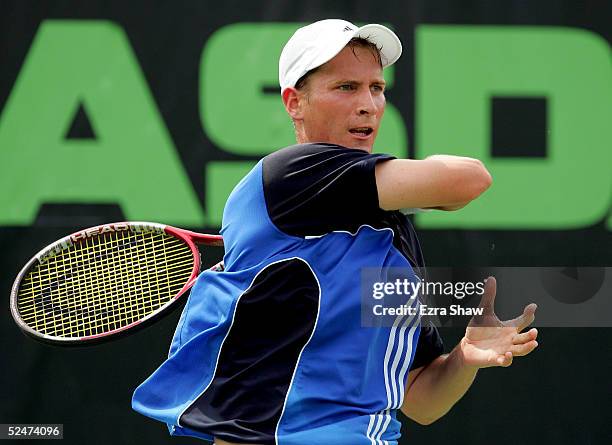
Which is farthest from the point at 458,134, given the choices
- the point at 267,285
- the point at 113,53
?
the point at 267,285

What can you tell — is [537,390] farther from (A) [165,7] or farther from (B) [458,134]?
(A) [165,7]

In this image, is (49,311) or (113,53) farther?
(113,53)

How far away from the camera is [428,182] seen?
8.22ft

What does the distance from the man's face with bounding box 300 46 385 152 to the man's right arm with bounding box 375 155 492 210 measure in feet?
0.89

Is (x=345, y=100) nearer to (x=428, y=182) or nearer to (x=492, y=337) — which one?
(x=428, y=182)

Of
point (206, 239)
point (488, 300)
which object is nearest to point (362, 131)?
point (488, 300)

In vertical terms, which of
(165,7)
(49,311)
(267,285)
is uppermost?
(165,7)

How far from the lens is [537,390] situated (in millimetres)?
4582

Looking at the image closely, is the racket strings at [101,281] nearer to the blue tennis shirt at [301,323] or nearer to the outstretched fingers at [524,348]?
the blue tennis shirt at [301,323]

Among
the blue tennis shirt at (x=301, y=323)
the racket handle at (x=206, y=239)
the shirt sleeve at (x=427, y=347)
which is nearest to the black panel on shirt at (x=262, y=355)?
the blue tennis shirt at (x=301, y=323)

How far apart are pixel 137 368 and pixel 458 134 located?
161 centimetres

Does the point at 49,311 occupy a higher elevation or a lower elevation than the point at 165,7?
lower

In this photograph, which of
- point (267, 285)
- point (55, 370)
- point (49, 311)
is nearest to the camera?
point (267, 285)

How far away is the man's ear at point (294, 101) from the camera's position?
2.86 m
